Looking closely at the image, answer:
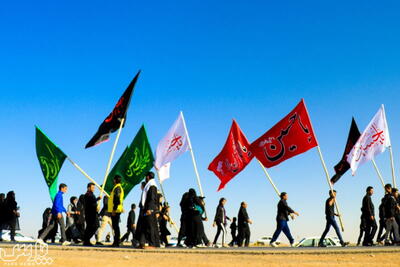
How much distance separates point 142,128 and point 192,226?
22.4 feet

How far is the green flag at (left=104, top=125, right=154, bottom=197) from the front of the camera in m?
21.4

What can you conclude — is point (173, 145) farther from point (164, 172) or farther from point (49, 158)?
point (49, 158)

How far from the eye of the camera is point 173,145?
22.6 m

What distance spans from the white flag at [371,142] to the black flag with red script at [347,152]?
1838 millimetres

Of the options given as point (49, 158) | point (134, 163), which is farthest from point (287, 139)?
point (49, 158)

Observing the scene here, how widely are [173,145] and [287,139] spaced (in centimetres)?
473

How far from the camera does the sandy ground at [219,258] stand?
10859 mm

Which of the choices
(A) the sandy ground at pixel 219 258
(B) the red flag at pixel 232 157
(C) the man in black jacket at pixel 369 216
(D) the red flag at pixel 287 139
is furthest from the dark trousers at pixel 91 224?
(C) the man in black jacket at pixel 369 216

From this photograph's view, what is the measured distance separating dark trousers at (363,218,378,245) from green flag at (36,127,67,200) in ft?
35.7

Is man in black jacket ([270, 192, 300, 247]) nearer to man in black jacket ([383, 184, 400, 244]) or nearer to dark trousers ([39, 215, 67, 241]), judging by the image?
man in black jacket ([383, 184, 400, 244])

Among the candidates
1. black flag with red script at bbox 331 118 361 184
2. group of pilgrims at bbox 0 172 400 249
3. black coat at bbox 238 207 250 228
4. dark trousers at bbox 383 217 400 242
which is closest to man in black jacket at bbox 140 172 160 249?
group of pilgrims at bbox 0 172 400 249

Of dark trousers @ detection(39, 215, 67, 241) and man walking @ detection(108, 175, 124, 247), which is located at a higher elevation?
man walking @ detection(108, 175, 124, 247)

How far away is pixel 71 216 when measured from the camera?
19531 mm

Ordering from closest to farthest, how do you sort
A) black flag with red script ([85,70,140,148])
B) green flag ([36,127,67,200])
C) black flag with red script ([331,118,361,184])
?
green flag ([36,127,67,200]), black flag with red script ([85,70,140,148]), black flag with red script ([331,118,361,184])
